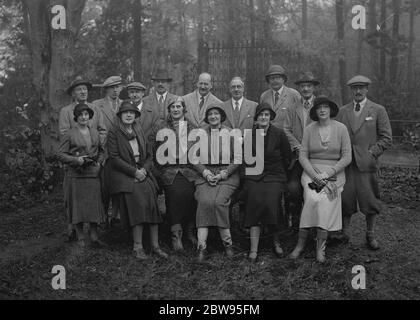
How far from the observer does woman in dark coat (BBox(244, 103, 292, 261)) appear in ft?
17.4

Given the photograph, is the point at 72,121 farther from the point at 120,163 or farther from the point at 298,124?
the point at 298,124

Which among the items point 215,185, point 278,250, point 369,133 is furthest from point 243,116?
point 278,250

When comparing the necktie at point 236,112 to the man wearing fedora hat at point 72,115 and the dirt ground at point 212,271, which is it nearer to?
the dirt ground at point 212,271

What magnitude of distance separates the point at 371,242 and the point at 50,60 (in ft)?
19.7

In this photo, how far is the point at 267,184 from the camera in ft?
17.7

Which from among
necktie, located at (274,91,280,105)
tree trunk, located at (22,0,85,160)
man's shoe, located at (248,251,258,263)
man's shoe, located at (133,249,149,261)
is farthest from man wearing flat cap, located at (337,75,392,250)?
tree trunk, located at (22,0,85,160)

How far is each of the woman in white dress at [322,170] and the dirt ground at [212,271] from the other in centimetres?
37

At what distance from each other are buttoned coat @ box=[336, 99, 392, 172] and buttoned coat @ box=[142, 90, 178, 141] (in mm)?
2418

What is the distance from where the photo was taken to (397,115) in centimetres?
1499

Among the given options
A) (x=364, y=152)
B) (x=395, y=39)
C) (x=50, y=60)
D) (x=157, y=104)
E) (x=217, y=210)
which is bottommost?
(x=217, y=210)

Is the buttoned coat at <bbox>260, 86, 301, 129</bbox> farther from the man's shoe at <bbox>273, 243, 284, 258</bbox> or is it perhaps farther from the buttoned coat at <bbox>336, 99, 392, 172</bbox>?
the man's shoe at <bbox>273, 243, 284, 258</bbox>

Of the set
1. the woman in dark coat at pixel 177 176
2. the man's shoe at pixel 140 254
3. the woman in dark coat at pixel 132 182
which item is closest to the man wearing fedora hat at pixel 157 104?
the woman in dark coat at pixel 177 176
